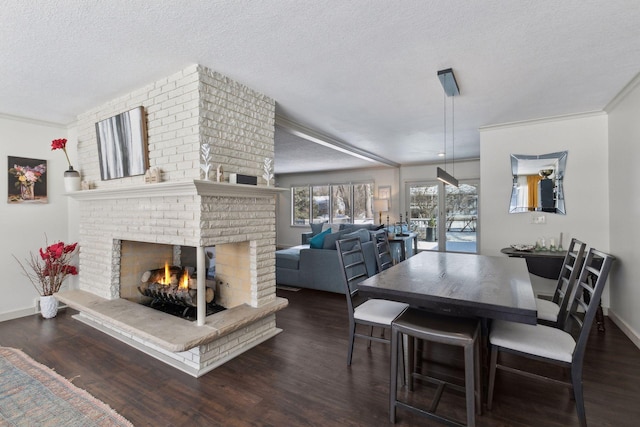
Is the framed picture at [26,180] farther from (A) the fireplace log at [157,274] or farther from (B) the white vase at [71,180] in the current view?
(A) the fireplace log at [157,274]

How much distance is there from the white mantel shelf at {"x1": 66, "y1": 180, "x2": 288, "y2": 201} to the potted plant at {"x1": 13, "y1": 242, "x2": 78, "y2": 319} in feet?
3.65

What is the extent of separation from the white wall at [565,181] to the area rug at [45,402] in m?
4.52

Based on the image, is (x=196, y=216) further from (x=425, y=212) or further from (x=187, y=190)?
(x=425, y=212)

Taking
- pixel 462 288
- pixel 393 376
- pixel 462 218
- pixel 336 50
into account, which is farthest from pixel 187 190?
pixel 462 218

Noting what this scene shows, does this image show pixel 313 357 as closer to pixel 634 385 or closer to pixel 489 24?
pixel 634 385

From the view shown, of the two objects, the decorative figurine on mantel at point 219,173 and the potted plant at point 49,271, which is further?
the potted plant at point 49,271

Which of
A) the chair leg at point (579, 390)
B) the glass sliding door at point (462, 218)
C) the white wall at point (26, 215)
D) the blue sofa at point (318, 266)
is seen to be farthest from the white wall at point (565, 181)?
the white wall at point (26, 215)

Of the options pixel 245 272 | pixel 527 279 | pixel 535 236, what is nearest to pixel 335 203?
pixel 535 236

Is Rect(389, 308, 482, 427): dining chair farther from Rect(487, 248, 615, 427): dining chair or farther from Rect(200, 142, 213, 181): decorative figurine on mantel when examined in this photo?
Rect(200, 142, 213, 181): decorative figurine on mantel

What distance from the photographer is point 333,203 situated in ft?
31.3

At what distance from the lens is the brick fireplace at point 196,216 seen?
256 cm

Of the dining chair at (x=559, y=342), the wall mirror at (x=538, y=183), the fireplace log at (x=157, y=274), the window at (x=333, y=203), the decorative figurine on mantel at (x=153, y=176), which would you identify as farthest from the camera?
the window at (x=333, y=203)

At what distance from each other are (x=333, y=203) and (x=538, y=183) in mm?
5997

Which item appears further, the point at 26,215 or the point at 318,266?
the point at 318,266
